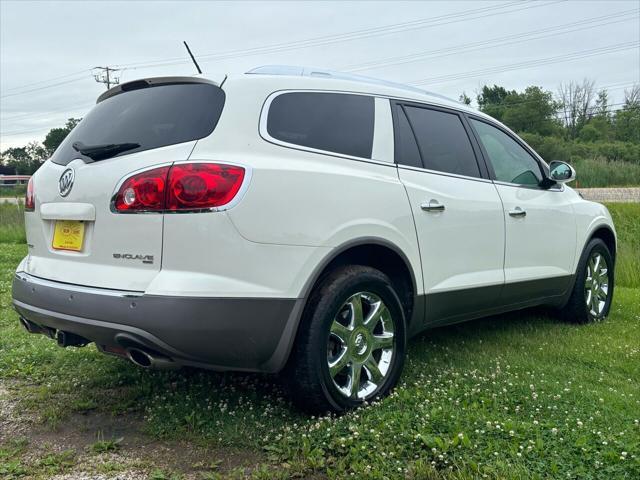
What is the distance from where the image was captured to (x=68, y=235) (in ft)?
10.4

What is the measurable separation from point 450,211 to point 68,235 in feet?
7.28

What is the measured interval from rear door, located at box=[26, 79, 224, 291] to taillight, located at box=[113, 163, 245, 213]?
0.06 m

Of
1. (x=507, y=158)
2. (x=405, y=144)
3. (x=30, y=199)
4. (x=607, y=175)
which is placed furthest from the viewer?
(x=607, y=175)

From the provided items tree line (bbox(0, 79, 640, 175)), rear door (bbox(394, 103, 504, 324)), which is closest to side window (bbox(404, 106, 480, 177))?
rear door (bbox(394, 103, 504, 324))

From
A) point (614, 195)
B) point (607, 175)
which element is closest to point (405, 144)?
point (614, 195)

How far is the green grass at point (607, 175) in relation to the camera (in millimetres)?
23141

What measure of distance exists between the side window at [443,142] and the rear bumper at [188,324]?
155 centimetres

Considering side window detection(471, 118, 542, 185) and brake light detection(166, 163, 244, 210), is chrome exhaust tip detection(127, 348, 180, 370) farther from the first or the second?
side window detection(471, 118, 542, 185)

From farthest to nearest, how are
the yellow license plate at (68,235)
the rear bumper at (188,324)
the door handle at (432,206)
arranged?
the door handle at (432,206) → the yellow license plate at (68,235) → the rear bumper at (188,324)

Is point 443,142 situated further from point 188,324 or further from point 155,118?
point 188,324

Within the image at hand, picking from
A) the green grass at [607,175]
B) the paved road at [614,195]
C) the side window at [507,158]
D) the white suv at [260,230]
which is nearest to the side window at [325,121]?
the white suv at [260,230]

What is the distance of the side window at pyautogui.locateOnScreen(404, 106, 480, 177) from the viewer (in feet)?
13.0

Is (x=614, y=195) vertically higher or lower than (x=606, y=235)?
lower

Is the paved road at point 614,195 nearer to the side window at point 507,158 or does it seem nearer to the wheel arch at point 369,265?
the side window at point 507,158
